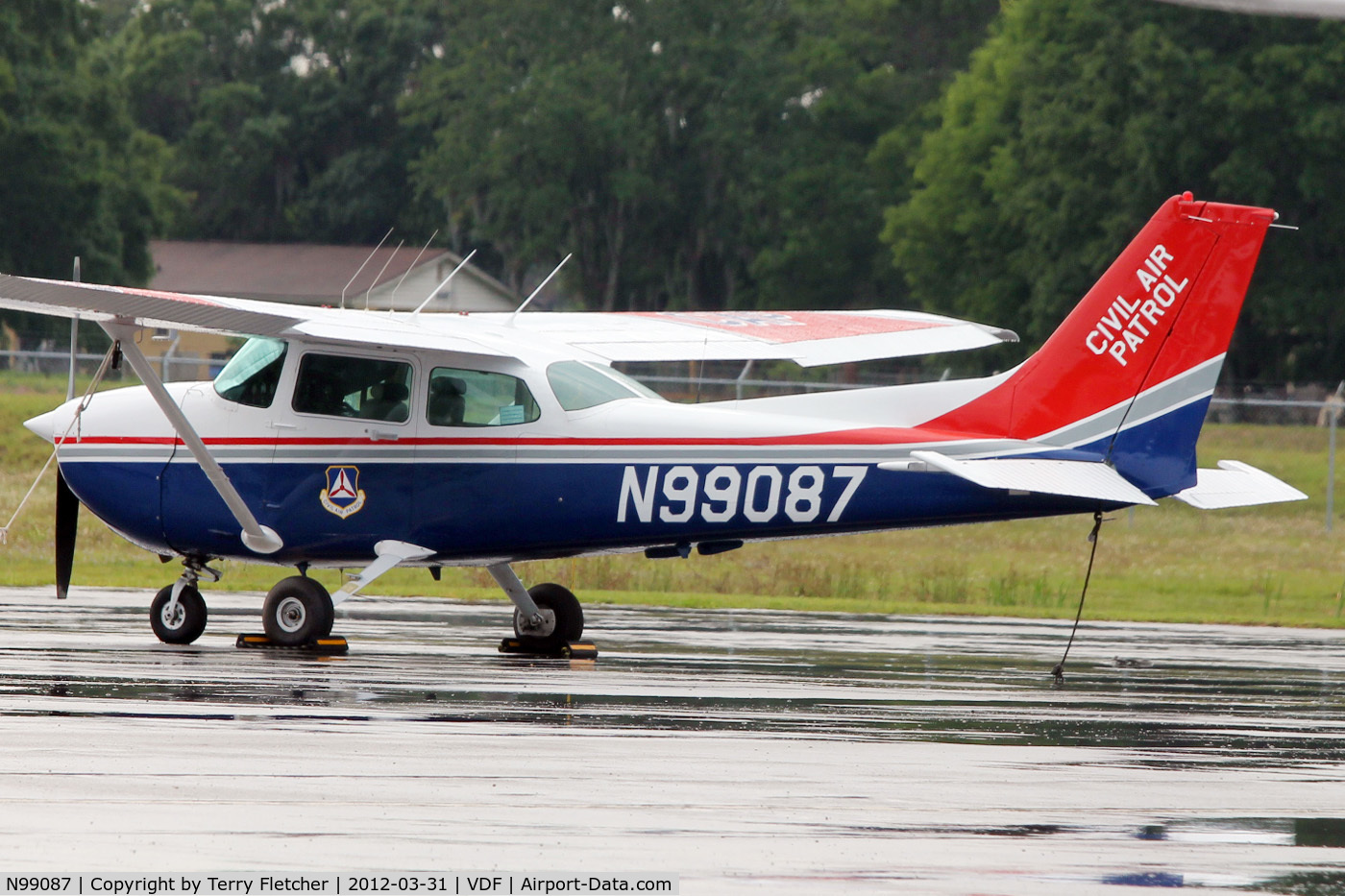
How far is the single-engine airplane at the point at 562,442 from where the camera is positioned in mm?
12719

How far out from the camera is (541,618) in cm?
1423

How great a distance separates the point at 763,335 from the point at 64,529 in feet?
17.7

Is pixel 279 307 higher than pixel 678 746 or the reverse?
higher

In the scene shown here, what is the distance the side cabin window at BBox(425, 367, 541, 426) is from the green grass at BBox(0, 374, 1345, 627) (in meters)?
6.89

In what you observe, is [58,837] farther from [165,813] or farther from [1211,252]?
[1211,252]

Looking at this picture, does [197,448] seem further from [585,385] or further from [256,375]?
[585,385]

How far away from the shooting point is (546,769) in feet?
27.5

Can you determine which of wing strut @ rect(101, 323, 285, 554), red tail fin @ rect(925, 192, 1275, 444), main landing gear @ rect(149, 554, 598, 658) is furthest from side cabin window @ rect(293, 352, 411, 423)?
red tail fin @ rect(925, 192, 1275, 444)

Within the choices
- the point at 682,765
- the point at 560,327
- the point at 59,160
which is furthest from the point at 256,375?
the point at 59,160

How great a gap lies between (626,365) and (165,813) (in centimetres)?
2901

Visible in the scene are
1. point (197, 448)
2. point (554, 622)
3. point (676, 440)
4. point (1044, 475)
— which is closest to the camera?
point (1044, 475)

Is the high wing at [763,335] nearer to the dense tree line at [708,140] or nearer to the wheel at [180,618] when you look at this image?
the wheel at [180,618]

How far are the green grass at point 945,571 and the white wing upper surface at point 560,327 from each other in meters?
5.19

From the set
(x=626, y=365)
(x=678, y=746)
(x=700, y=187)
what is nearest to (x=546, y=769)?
(x=678, y=746)
